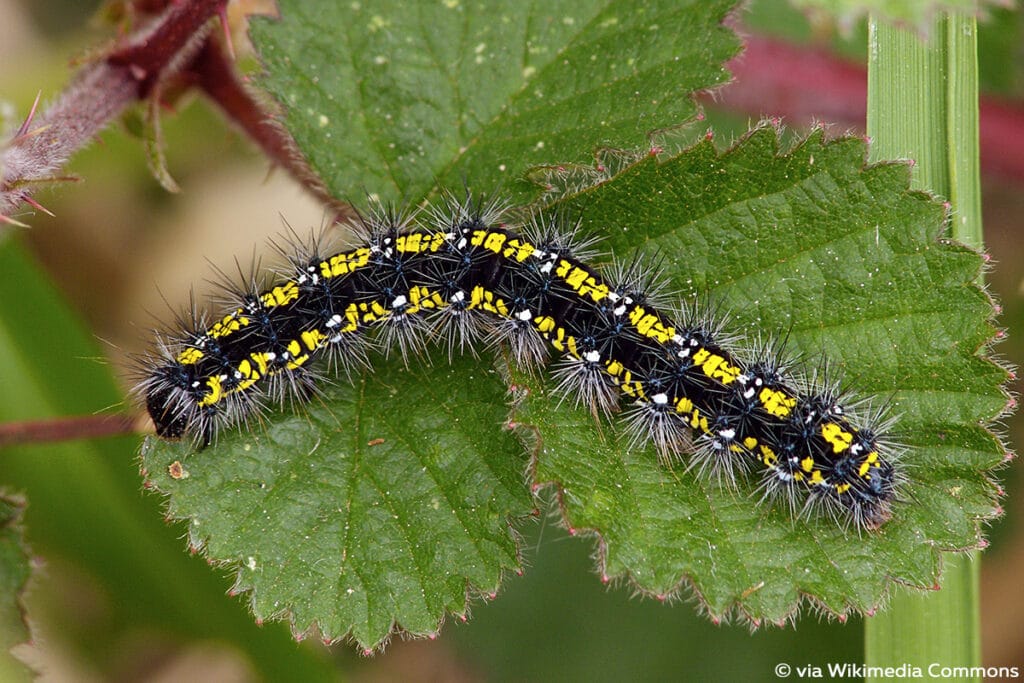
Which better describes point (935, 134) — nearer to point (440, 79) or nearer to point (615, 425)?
point (615, 425)

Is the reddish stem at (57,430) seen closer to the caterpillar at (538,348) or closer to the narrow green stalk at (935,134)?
the caterpillar at (538,348)

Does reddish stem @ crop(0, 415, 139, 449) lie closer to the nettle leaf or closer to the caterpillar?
the caterpillar

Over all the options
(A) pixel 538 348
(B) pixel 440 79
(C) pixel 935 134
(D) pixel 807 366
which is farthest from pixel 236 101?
(C) pixel 935 134

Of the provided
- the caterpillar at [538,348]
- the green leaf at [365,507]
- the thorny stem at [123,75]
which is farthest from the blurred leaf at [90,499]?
the green leaf at [365,507]

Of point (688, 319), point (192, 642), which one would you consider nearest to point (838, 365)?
point (688, 319)

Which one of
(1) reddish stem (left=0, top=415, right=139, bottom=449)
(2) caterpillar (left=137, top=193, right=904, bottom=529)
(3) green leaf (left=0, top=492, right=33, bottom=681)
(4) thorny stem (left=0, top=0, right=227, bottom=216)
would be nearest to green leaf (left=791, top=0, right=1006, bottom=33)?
(2) caterpillar (left=137, top=193, right=904, bottom=529)

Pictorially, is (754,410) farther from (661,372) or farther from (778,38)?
(778,38)

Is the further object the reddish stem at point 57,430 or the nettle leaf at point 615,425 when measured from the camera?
the reddish stem at point 57,430
